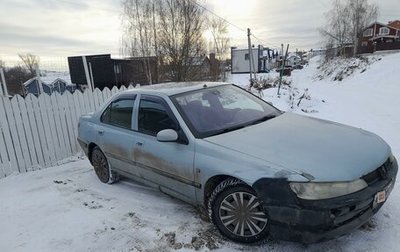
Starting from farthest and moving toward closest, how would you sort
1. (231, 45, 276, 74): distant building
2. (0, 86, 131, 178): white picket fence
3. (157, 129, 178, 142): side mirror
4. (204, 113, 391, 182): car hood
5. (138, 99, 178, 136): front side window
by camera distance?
(231, 45, 276, 74): distant building
(0, 86, 131, 178): white picket fence
(138, 99, 178, 136): front side window
(157, 129, 178, 142): side mirror
(204, 113, 391, 182): car hood

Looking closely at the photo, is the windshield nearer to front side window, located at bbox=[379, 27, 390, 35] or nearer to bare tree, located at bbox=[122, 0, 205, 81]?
bare tree, located at bbox=[122, 0, 205, 81]

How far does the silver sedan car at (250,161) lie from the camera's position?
2539 millimetres

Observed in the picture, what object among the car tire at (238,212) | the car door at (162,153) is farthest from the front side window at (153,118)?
the car tire at (238,212)

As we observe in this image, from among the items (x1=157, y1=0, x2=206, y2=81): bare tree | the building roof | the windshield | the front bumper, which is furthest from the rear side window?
the building roof

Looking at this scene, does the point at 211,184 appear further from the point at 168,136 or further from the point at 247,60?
the point at 247,60

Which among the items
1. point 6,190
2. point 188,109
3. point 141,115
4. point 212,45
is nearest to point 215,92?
point 188,109

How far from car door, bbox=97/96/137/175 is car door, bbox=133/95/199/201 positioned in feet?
0.62

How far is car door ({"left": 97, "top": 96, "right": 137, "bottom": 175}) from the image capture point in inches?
166

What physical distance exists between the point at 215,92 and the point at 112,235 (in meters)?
2.20

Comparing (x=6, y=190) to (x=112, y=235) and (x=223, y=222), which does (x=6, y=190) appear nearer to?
(x=112, y=235)

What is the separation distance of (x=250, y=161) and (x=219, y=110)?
1.15 m

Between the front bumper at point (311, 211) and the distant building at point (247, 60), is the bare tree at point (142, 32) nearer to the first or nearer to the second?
the front bumper at point (311, 211)

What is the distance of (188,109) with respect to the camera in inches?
143

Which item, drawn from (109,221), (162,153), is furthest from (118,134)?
(109,221)
